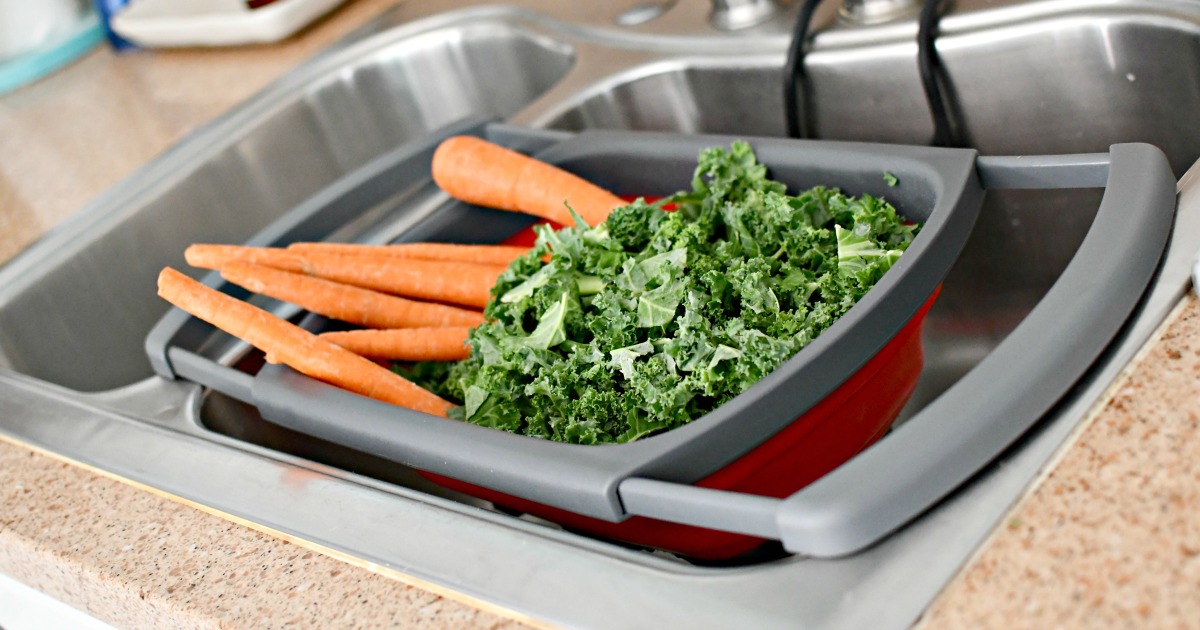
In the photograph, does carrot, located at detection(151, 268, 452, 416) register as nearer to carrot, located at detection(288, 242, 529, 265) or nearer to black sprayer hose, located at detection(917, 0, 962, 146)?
carrot, located at detection(288, 242, 529, 265)

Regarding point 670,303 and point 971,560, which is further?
point 670,303

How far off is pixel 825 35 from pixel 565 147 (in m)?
0.30

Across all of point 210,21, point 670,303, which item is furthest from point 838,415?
point 210,21

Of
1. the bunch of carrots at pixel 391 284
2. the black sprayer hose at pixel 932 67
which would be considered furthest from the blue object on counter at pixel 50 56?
the black sprayer hose at pixel 932 67

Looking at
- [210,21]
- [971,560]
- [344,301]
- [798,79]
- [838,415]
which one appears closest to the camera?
[971,560]

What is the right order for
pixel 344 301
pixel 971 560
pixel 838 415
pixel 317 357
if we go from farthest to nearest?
pixel 344 301 < pixel 317 357 < pixel 838 415 < pixel 971 560

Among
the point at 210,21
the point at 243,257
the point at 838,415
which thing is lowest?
the point at 838,415

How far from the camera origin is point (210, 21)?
1.76 m

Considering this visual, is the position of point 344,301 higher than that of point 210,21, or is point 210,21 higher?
point 210,21

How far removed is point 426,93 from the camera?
63.2 inches

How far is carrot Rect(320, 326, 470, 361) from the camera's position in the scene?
3.06 ft

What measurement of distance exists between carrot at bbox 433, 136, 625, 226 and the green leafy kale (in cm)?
12

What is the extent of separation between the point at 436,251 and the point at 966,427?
24.4 inches

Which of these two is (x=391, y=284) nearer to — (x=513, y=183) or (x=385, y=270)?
(x=385, y=270)
